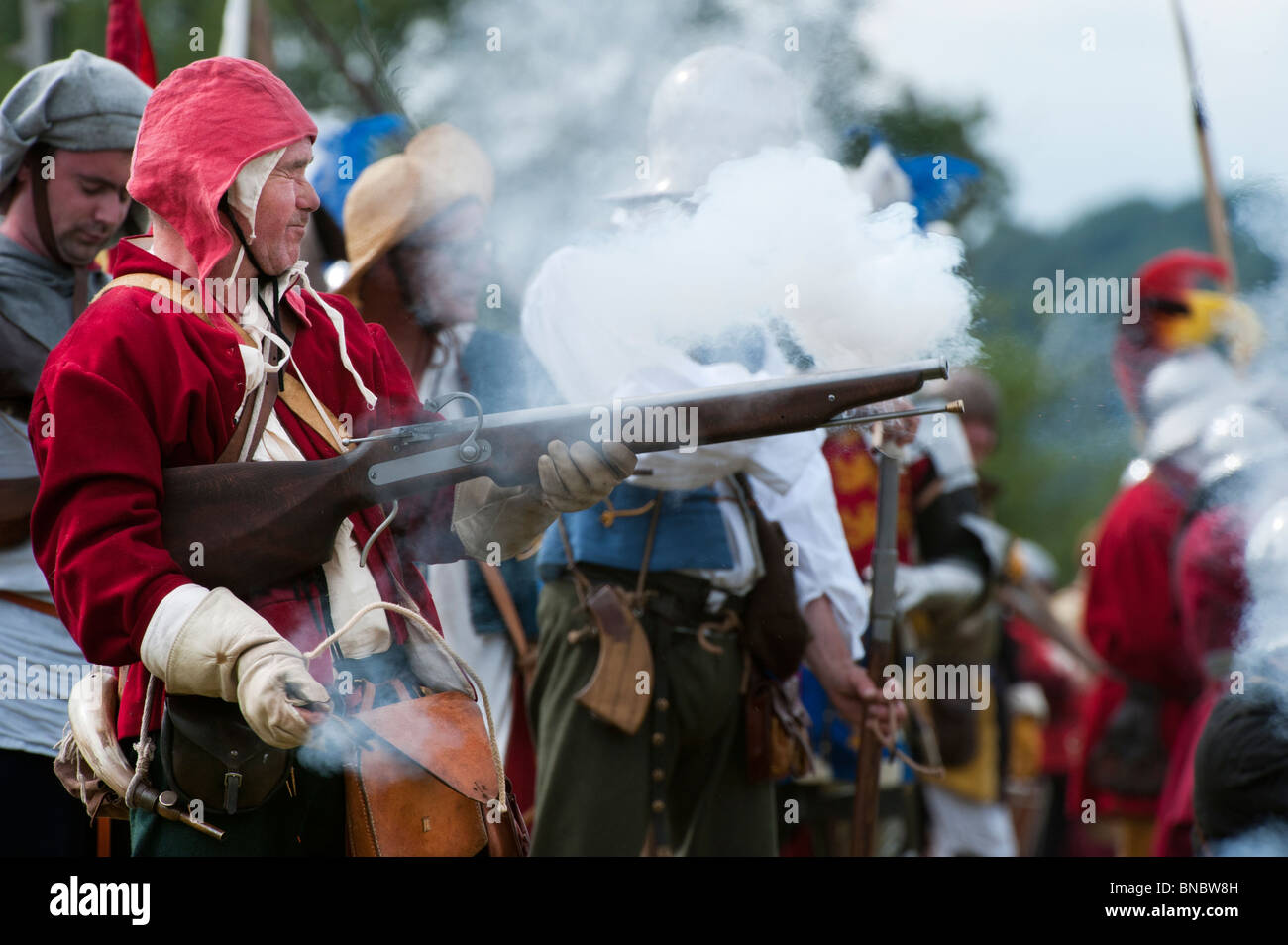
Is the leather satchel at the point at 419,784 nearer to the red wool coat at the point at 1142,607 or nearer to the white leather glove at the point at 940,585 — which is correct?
the white leather glove at the point at 940,585

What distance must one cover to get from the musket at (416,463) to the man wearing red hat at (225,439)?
52mm

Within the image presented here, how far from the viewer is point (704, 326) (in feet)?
11.4

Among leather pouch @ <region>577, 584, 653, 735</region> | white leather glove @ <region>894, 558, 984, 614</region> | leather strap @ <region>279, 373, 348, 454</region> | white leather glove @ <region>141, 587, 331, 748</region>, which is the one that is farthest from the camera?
white leather glove @ <region>894, 558, 984, 614</region>

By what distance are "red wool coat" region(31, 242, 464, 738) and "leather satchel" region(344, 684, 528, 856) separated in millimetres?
170

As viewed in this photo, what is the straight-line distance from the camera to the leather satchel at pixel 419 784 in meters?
2.47

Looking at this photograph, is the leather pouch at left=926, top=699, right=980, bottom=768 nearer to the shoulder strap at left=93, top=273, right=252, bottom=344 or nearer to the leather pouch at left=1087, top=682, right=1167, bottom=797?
the leather pouch at left=1087, top=682, right=1167, bottom=797

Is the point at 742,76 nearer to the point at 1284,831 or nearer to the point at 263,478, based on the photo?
the point at 263,478

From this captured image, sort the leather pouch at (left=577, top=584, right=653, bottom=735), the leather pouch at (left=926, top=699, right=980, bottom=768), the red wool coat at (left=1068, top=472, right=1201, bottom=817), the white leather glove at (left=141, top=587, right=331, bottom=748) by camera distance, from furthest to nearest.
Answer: the leather pouch at (left=926, top=699, right=980, bottom=768) → the red wool coat at (left=1068, top=472, right=1201, bottom=817) → the leather pouch at (left=577, top=584, right=653, bottom=735) → the white leather glove at (left=141, top=587, right=331, bottom=748)

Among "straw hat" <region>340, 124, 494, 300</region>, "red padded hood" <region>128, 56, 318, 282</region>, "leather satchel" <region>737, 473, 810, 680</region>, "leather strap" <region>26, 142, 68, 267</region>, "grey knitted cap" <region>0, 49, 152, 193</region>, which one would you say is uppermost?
"straw hat" <region>340, 124, 494, 300</region>

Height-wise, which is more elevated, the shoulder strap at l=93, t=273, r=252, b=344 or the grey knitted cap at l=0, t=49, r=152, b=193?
the grey knitted cap at l=0, t=49, r=152, b=193

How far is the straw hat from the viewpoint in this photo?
4582mm

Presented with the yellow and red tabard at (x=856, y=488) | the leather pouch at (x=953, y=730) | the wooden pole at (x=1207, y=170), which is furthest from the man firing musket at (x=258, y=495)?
the leather pouch at (x=953, y=730)

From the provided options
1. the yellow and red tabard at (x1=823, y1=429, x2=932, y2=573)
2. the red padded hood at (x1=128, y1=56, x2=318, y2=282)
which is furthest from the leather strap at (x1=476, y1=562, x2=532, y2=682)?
the red padded hood at (x1=128, y1=56, x2=318, y2=282)
